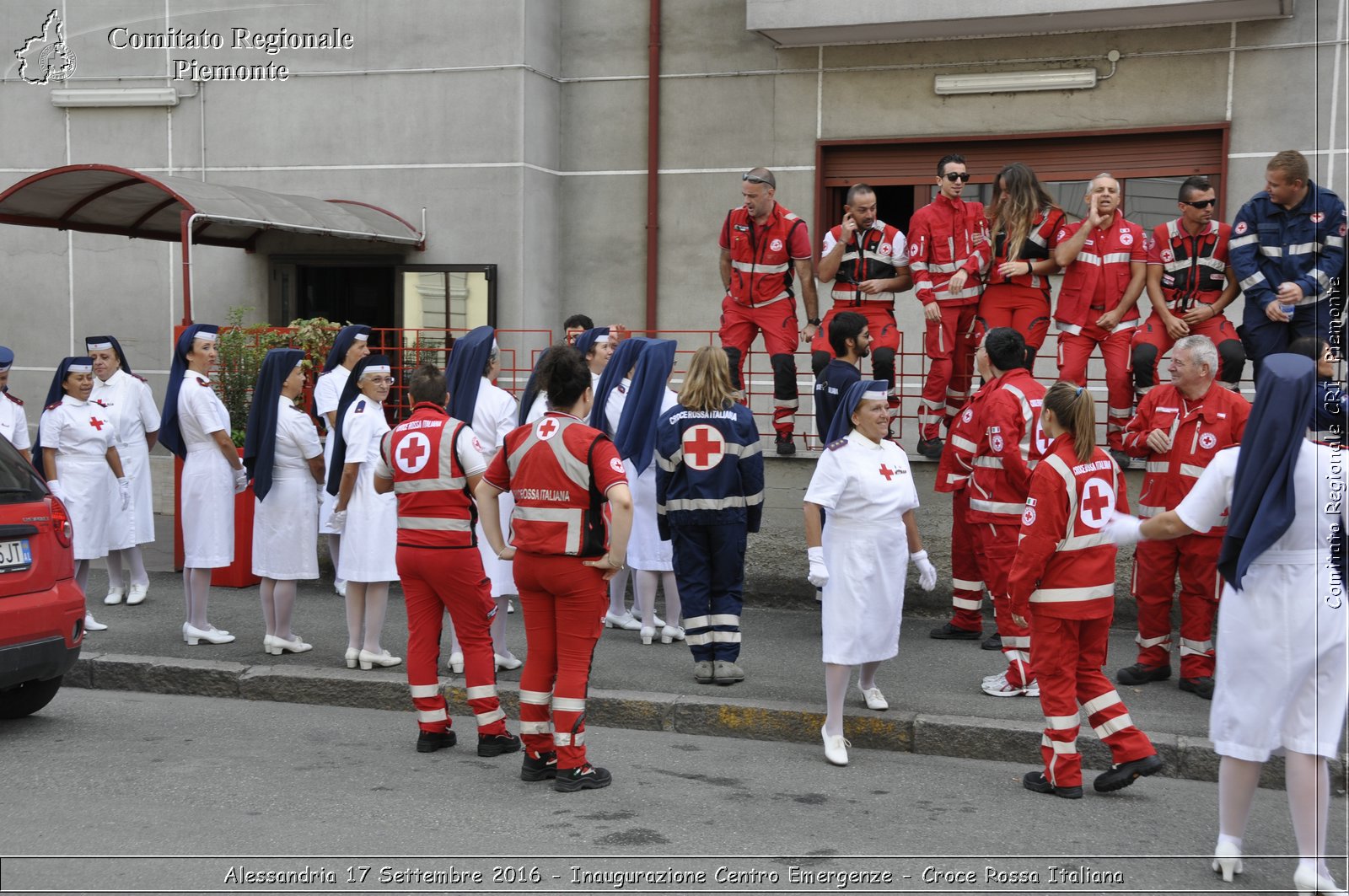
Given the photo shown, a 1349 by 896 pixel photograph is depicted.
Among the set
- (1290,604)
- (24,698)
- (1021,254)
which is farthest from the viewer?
(1021,254)

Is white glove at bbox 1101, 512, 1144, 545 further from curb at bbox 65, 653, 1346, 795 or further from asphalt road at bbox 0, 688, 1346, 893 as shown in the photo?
curb at bbox 65, 653, 1346, 795

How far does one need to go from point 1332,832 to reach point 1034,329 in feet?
16.2

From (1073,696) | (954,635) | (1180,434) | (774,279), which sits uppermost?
(774,279)

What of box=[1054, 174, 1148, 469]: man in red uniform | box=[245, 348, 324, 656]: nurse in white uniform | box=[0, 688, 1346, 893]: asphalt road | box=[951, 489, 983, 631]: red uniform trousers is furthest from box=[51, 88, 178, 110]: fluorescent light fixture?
box=[951, 489, 983, 631]: red uniform trousers

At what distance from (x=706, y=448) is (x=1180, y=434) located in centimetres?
283

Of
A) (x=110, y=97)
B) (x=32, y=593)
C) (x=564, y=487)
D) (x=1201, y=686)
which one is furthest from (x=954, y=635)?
(x=110, y=97)

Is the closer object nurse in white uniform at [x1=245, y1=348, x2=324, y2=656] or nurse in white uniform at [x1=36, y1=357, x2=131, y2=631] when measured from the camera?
nurse in white uniform at [x1=245, y1=348, x2=324, y2=656]

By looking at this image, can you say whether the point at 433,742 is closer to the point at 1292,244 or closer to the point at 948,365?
the point at 948,365

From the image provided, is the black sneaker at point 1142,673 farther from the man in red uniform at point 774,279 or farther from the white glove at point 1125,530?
the man in red uniform at point 774,279

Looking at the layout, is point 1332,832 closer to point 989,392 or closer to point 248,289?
point 989,392

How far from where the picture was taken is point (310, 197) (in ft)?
45.9

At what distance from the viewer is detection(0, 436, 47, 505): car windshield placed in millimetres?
6953

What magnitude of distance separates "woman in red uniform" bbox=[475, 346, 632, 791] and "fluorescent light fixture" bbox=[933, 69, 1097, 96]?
8.34m

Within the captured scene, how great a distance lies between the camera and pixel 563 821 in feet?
18.3
